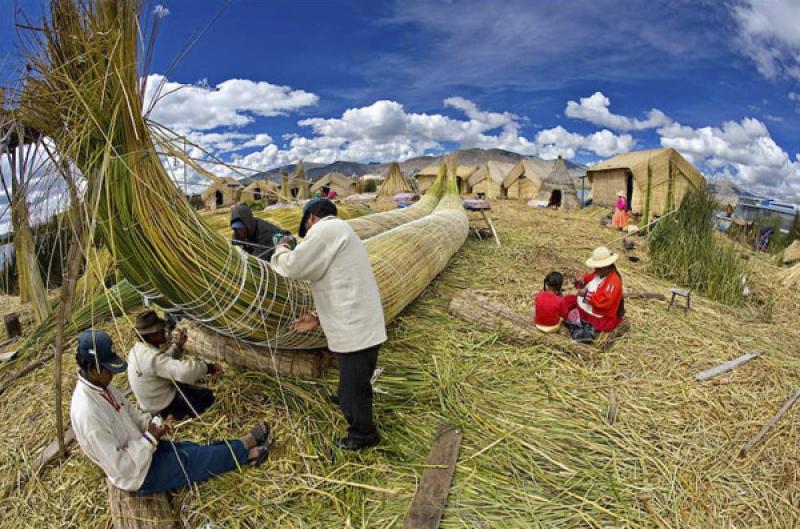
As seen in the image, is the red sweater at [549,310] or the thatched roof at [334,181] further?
the thatched roof at [334,181]

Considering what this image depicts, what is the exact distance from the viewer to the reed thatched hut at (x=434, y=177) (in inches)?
1051

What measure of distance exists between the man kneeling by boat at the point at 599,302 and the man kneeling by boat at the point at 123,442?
8.87 ft

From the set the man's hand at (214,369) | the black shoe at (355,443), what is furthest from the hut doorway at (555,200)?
the man's hand at (214,369)

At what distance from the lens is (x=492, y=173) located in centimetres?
2419

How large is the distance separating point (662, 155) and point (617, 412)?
11839 mm

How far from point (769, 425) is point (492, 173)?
2281 cm

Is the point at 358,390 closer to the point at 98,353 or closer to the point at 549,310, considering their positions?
the point at 98,353

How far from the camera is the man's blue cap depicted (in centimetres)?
179

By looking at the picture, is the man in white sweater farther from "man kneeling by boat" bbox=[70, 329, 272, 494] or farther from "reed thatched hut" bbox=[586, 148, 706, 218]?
"reed thatched hut" bbox=[586, 148, 706, 218]

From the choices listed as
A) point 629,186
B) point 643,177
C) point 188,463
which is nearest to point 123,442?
point 188,463

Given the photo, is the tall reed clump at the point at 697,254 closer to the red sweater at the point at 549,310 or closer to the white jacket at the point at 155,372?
the red sweater at the point at 549,310

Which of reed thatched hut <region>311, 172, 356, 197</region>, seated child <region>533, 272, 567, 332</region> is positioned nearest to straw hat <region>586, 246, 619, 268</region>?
seated child <region>533, 272, 567, 332</region>

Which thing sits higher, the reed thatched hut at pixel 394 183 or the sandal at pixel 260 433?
the reed thatched hut at pixel 394 183

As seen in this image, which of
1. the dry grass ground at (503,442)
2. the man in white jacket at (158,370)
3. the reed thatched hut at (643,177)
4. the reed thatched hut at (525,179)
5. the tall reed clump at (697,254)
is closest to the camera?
the dry grass ground at (503,442)
